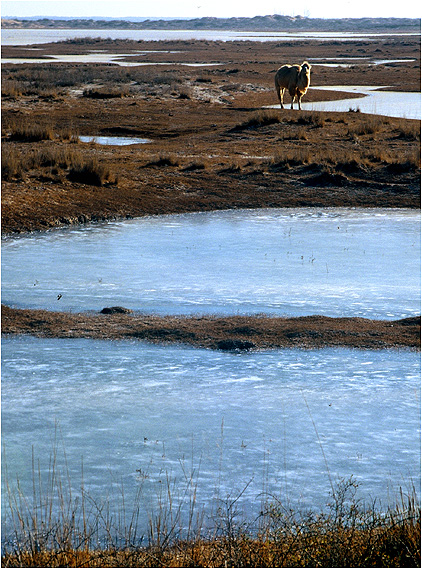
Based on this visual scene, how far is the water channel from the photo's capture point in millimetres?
4996

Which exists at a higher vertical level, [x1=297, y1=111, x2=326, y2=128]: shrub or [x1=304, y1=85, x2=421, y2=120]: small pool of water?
[x1=304, y1=85, x2=421, y2=120]: small pool of water

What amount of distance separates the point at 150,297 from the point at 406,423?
4.15 meters

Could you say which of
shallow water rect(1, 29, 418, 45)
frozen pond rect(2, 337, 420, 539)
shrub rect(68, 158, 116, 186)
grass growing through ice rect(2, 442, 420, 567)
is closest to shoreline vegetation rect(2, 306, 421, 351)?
frozen pond rect(2, 337, 420, 539)

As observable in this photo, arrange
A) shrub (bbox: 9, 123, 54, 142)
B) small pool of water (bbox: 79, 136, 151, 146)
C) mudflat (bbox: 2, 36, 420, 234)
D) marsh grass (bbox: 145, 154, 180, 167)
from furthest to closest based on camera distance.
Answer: small pool of water (bbox: 79, 136, 151, 146) → shrub (bbox: 9, 123, 54, 142) → marsh grass (bbox: 145, 154, 180, 167) → mudflat (bbox: 2, 36, 420, 234)

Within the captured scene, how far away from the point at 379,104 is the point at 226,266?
2311cm

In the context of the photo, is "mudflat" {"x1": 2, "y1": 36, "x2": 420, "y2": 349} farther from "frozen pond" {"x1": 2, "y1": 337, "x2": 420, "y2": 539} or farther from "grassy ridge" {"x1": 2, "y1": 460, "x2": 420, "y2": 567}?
"grassy ridge" {"x1": 2, "y1": 460, "x2": 420, "y2": 567}

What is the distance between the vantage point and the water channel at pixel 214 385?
4996mm

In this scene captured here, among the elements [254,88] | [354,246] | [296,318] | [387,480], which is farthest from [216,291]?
[254,88]

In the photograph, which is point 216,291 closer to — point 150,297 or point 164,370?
point 150,297

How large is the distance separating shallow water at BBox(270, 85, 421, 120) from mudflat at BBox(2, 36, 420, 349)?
6.39ft

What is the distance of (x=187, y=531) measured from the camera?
435 centimetres

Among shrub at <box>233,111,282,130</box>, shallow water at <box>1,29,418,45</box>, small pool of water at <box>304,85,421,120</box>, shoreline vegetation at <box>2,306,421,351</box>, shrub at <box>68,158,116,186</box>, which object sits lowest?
shoreline vegetation at <box>2,306,421,351</box>

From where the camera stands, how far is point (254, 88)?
38.3m

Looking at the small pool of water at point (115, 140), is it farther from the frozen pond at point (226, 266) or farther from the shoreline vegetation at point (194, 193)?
the frozen pond at point (226, 266)
